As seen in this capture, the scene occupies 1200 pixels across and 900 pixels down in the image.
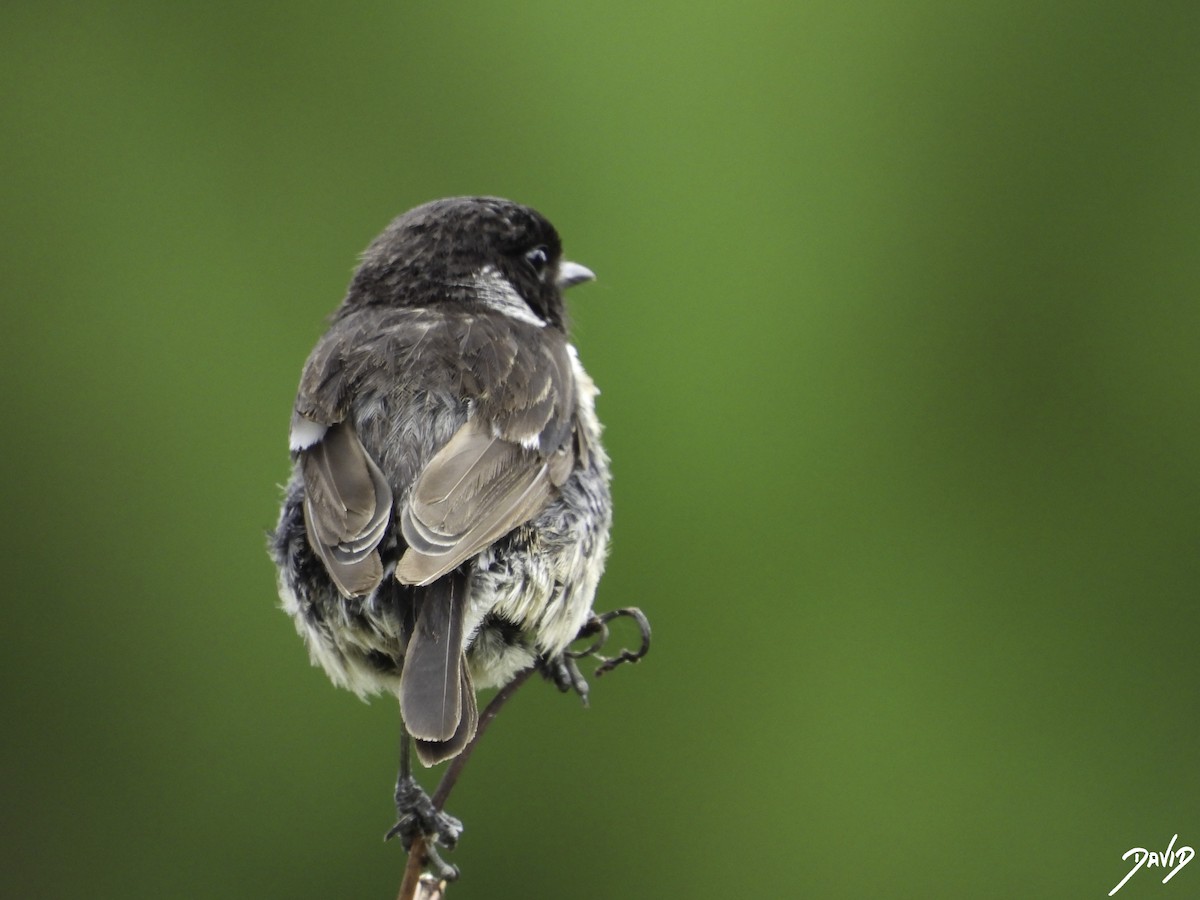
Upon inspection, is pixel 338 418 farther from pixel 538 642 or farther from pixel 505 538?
pixel 538 642

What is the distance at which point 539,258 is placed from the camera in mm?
4086

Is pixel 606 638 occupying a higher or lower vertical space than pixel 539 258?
lower

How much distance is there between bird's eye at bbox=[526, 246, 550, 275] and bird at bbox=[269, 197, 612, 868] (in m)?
0.33

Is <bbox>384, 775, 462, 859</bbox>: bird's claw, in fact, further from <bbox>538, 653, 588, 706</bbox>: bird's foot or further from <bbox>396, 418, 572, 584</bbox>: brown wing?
<bbox>396, 418, 572, 584</bbox>: brown wing

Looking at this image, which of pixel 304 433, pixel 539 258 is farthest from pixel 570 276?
pixel 304 433

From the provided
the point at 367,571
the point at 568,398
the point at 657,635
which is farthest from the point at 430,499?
the point at 657,635

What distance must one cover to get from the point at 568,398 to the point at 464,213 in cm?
70

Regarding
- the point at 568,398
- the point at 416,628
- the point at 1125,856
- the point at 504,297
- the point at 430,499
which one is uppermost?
the point at 504,297

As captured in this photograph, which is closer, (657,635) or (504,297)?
(504,297)

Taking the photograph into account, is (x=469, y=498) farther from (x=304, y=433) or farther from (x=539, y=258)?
(x=539, y=258)

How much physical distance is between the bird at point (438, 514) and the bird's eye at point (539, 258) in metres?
0.33

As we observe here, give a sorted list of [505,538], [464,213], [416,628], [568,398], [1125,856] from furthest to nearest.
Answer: [1125,856] < [464,213] < [568,398] < [505,538] < [416,628]

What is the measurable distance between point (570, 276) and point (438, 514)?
141 centimetres

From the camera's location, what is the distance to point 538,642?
10.5ft
